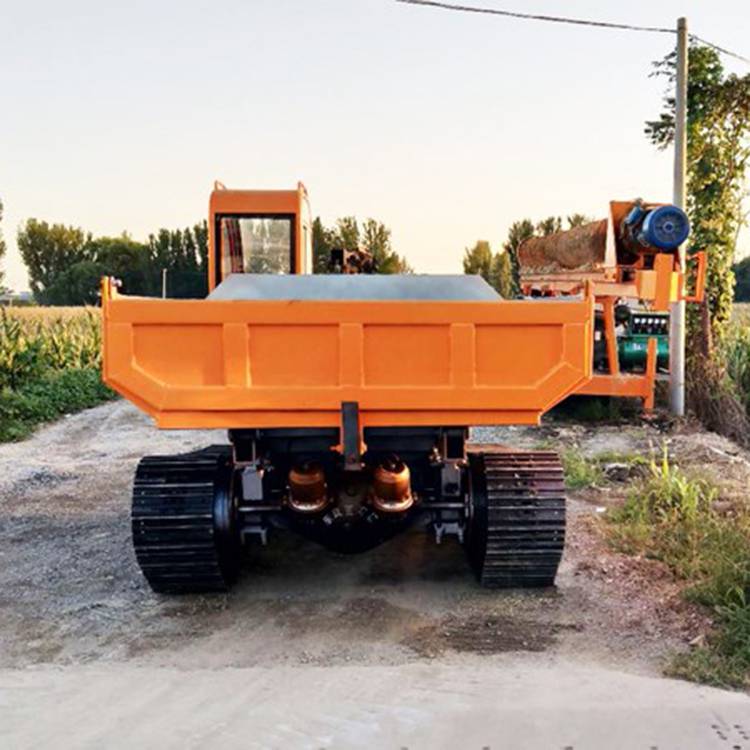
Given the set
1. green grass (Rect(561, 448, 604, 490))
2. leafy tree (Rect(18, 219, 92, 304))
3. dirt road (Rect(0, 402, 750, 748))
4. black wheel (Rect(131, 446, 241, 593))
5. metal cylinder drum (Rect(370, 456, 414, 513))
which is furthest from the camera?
leafy tree (Rect(18, 219, 92, 304))

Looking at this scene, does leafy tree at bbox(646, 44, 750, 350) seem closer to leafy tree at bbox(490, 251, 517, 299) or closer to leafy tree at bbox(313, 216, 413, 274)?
leafy tree at bbox(313, 216, 413, 274)

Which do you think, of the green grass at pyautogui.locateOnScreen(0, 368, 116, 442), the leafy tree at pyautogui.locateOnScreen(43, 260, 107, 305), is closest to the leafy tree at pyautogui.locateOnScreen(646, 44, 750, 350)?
the green grass at pyautogui.locateOnScreen(0, 368, 116, 442)

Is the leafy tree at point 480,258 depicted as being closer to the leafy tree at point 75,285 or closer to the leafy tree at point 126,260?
the leafy tree at point 126,260

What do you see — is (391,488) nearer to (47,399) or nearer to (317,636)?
(317,636)

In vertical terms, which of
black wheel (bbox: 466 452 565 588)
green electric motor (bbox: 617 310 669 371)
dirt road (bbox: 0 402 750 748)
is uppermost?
green electric motor (bbox: 617 310 669 371)

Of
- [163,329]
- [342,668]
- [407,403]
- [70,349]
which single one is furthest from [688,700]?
[70,349]

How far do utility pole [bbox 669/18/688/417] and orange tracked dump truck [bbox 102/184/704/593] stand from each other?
630 cm

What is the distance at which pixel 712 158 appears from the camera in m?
11.6

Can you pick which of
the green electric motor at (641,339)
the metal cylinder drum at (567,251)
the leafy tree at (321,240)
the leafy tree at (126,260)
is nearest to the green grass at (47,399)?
the leafy tree at (321,240)

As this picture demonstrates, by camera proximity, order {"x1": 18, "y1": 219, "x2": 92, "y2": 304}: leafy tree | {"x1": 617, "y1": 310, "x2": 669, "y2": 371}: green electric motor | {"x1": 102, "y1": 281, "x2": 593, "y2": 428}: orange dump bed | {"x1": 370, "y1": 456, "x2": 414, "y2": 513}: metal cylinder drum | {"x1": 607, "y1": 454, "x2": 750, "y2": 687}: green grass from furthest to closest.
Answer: {"x1": 18, "y1": 219, "x2": 92, "y2": 304}: leafy tree → {"x1": 617, "y1": 310, "x2": 669, "y2": 371}: green electric motor → {"x1": 370, "y1": 456, "x2": 414, "y2": 513}: metal cylinder drum → {"x1": 102, "y1": 281, "x2": 593, "y2": 428}: orange dump bed → {"x1": 607, "y1": 454, "x2": 750, "y2": 687}: green grass

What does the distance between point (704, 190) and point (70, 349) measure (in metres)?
11.6

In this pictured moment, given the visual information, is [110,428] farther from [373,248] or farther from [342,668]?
[342,668]

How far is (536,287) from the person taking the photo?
12609 mm

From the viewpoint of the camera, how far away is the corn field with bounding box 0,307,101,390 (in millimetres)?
13289
